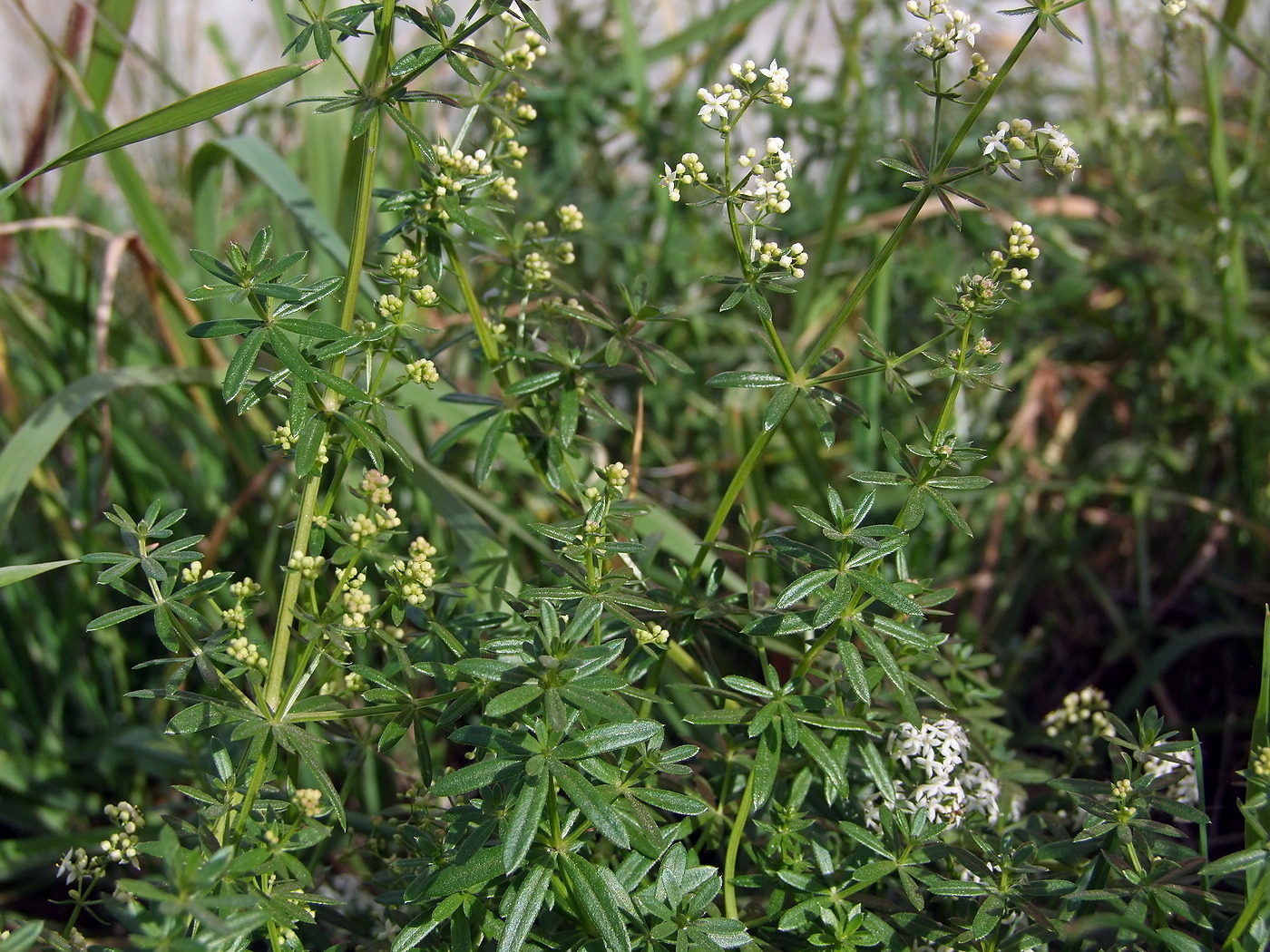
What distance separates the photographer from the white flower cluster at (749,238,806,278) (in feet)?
3.79

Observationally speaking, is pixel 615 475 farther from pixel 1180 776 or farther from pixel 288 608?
pixel 1180 776

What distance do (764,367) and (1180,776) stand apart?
5.11 ft

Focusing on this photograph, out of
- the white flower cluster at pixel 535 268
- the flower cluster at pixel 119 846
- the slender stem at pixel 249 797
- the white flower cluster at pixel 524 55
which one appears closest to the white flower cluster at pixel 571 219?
the white flower cluster at pixel 535 268

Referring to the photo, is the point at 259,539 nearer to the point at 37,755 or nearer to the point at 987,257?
the point at 37,755

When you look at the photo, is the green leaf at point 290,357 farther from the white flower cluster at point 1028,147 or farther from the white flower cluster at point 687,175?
the white flower cluster at point 1028,147

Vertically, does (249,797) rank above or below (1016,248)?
below

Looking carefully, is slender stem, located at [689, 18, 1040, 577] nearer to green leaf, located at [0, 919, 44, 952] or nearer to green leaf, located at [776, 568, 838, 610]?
green leaf, located at [776, 568, 838, 610]

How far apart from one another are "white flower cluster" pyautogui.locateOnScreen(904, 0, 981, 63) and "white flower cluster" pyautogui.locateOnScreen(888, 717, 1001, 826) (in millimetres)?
732

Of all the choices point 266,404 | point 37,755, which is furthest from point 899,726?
point 37,755

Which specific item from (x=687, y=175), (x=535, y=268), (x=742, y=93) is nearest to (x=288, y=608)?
(x=535, y=268)

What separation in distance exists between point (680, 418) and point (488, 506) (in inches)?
38.1

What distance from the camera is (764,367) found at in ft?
9.24

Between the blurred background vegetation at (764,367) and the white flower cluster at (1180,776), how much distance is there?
0.39 meters

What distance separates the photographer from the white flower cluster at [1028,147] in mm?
1087
